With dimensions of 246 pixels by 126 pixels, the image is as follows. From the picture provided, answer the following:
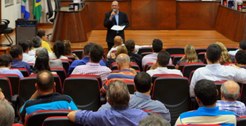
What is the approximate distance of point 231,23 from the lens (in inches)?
427

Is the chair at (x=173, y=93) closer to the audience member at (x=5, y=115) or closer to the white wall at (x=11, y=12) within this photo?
the audience member at (x=5, y=115)

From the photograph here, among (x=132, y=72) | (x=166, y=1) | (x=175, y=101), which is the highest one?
(x=166, y=1)

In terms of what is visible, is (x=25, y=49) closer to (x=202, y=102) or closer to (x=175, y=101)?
(x=175, y=101)

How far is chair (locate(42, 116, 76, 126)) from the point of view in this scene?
285 cm

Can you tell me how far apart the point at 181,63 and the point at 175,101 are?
148 cm

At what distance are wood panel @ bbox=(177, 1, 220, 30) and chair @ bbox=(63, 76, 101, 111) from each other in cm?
831

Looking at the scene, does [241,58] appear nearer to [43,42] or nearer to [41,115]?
[41,115]

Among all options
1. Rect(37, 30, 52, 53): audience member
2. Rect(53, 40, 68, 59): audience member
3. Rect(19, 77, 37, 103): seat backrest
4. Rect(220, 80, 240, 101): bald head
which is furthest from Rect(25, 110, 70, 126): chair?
Rect(37, 30, 52, 53): audience member

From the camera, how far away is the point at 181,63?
19.5 ft

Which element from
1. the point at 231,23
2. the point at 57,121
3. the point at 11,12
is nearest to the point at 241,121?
the point at 57,121

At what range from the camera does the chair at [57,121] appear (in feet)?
9.35

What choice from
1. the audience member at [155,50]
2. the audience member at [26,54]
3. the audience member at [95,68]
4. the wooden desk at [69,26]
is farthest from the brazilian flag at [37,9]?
the audience member at [95,68]

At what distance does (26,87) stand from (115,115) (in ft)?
6.16

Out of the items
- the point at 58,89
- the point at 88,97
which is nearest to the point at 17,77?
the point at 58,89
